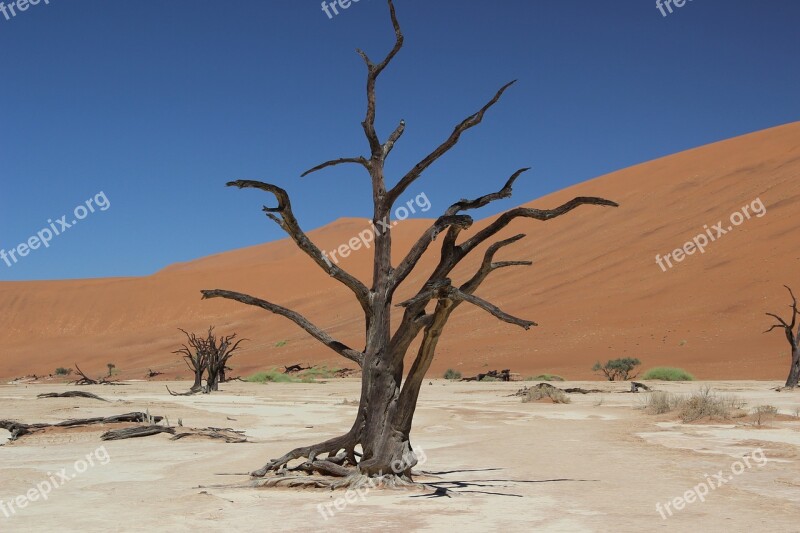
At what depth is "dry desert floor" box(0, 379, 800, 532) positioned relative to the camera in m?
6.84

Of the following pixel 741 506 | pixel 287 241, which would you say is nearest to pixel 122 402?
pixel 741 506

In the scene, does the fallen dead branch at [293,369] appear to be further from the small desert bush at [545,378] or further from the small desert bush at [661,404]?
the small desert bush at [661,404]

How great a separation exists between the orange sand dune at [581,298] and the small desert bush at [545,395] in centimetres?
1194

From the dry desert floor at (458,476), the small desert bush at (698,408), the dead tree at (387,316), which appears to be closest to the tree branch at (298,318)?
the dead tree at (387,316)

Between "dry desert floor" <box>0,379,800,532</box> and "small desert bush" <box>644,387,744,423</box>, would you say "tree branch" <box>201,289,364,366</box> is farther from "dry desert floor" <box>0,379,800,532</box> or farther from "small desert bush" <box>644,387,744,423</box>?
"small desert bush" <box>644,387,744,423</box>

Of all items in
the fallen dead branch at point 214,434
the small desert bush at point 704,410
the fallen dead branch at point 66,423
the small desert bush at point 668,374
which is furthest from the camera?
the small desert bush at point 668,374

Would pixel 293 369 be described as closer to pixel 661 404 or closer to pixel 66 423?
pixel 661 404

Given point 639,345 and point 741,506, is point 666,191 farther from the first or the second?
point 741,506

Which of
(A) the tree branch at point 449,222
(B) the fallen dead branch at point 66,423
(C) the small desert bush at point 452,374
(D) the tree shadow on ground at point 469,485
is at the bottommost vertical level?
(D) the tree shadow on ground at point 469,485

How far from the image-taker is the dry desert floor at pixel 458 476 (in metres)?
6.84

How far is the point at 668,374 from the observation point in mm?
30875

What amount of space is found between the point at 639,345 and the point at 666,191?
97.0 ft

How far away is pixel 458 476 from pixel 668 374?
23.3 meters

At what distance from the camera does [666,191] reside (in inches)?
2544
